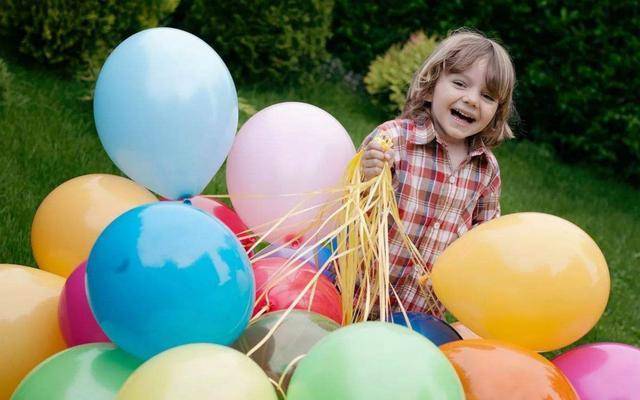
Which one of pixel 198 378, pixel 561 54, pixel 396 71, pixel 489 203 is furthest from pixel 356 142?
pixel 198 378

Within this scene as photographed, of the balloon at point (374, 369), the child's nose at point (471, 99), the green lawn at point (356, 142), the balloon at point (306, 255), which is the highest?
the child's nose at point (471, 99)

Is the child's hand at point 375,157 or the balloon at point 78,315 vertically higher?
the child's hand at point 375,157

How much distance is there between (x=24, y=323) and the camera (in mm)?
2027

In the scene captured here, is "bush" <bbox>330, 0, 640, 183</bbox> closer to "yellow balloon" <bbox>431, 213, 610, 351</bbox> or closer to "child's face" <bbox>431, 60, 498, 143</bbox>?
"child's face" <bbox>431, 60, 498, 143</bbox>

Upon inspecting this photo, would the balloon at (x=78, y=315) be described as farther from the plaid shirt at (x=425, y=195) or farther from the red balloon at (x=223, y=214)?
the plaid shirt at (x=425, y=195)

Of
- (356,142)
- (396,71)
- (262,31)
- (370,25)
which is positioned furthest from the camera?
(370,25)

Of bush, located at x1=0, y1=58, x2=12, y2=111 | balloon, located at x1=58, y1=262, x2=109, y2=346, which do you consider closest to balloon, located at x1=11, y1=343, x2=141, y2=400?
balloon, located at x1=58, y1=262, x2=109, y2=346

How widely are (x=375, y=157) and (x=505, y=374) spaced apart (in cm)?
77

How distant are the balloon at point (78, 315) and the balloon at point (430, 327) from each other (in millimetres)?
779

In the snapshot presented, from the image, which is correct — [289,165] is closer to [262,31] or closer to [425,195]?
[425,195]

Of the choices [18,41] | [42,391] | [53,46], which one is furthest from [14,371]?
[18,41]

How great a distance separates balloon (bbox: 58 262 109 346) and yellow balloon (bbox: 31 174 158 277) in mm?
299

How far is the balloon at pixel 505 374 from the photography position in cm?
173

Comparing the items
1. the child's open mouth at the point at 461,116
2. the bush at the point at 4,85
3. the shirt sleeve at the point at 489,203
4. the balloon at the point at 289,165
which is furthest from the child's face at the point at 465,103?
the bush at the point at 4,85
